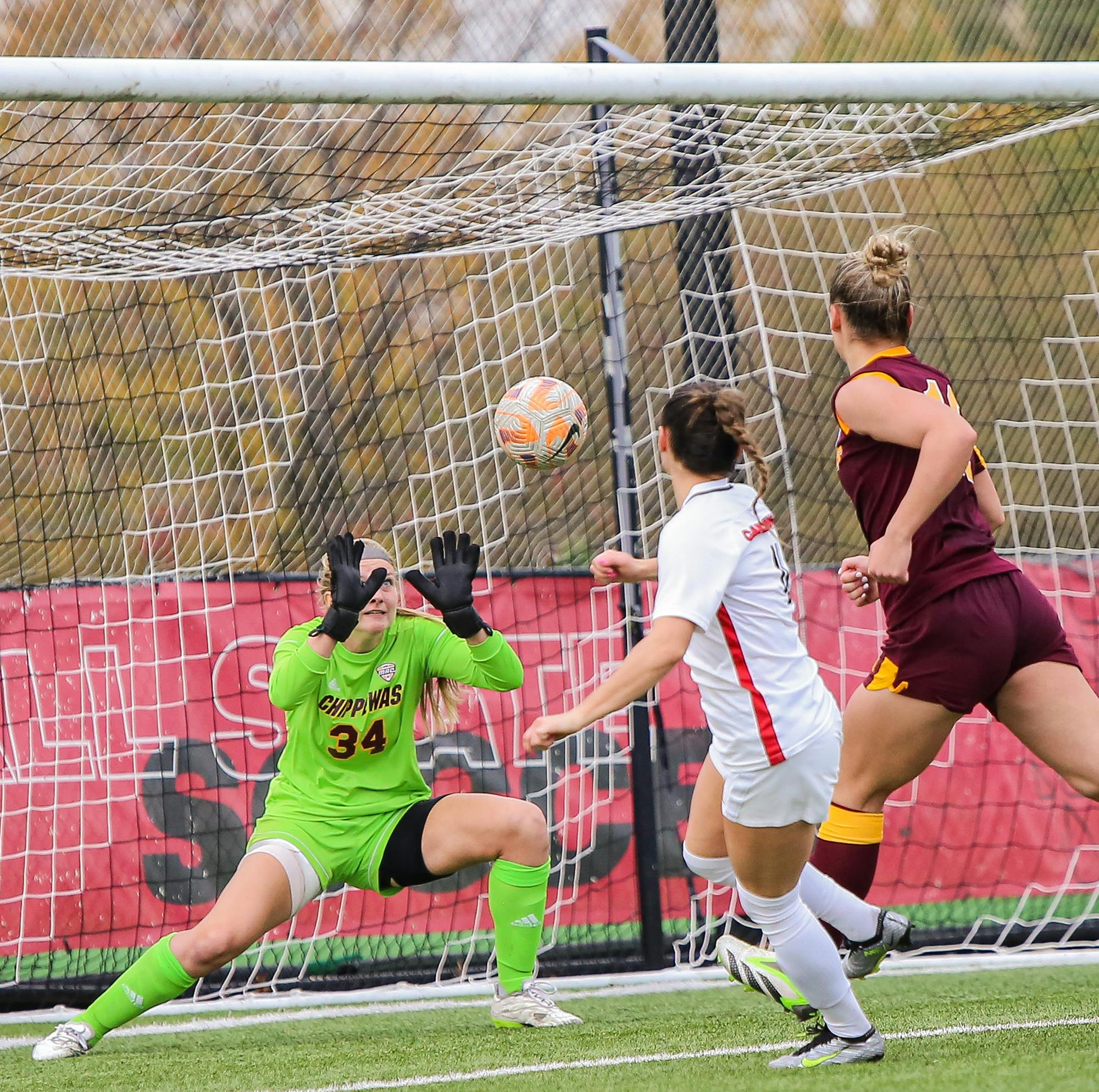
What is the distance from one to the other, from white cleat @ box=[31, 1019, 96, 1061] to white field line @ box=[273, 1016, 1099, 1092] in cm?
97

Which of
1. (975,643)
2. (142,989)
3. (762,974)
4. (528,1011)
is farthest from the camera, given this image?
(528,1011)

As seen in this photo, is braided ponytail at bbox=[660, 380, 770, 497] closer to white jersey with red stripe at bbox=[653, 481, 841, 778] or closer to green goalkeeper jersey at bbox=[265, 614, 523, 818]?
white jersey with red stripe at bbox=[653, 481, 841, 778]

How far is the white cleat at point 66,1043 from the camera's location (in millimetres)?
4004

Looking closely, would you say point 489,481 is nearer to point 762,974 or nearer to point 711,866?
point 711,866

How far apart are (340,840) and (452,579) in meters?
0.89

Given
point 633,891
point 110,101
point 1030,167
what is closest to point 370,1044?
point 633,891

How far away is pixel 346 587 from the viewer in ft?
13.2

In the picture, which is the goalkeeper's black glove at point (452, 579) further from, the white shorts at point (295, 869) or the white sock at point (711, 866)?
the white sock at point (711, 866)

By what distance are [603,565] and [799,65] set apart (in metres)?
1.63

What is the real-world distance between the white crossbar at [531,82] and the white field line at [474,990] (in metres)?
2.96

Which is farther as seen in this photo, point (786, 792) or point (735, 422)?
point (735, 422)

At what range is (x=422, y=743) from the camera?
5609 mm

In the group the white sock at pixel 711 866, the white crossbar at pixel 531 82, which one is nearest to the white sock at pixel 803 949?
the white sock at pixel 711 866

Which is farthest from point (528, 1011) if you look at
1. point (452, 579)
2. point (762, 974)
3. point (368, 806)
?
point (452, 579)
